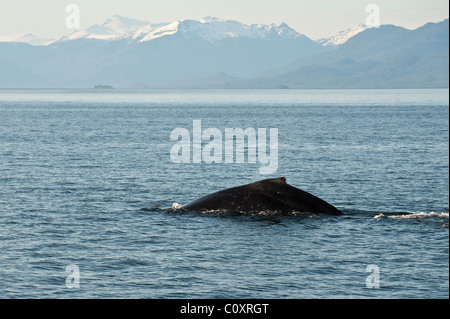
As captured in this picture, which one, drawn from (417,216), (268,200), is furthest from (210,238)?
(417,216)

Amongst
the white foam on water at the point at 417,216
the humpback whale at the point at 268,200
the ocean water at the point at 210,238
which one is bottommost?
the ocean water at the point at 210,238

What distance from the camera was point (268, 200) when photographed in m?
33.8

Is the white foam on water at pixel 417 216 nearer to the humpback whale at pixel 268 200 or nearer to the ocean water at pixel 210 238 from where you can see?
the ocean water at pixel 210 238

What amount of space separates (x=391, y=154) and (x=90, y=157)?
29.5 m

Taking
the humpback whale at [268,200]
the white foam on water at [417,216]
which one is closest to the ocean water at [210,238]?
the white foam on water at [417,216]

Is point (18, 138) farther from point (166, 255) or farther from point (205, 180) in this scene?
point (166, 255)

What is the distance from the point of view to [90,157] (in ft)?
229

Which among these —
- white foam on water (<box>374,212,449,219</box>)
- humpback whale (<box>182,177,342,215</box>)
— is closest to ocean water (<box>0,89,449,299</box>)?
white foam on water (<box>374,212,449,219</box>)

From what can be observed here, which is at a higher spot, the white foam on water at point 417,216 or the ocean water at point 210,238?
the white foam on water at point 417,216

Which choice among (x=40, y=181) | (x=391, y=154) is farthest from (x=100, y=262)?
(x=391, y=154)

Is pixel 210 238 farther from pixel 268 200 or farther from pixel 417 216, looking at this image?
pixel 417 216

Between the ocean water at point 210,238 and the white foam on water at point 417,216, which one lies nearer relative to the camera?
the ocean water at point 210,238

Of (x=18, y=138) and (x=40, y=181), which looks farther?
(x=18, y=138)

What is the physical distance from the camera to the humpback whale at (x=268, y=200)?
33.8 meters
